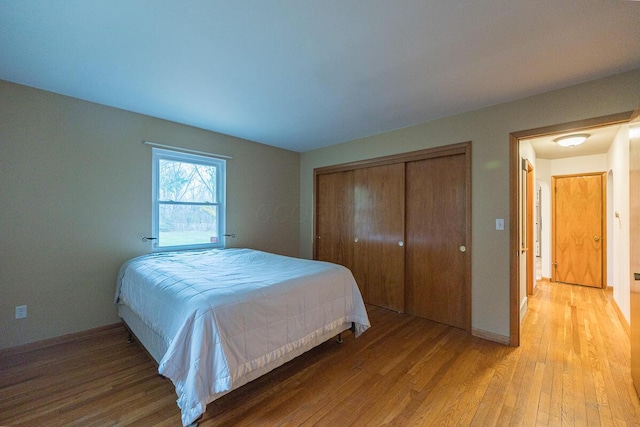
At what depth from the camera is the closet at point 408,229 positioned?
2.89m

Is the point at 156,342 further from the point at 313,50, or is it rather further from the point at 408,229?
the point at 408,229

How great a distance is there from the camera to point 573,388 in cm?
183

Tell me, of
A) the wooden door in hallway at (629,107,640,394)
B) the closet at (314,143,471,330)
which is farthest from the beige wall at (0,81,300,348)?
the wooden door in hallway at (629,107,640,394)

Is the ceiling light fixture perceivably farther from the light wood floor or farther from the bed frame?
the bed frame

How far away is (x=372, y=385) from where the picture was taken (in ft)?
6.18

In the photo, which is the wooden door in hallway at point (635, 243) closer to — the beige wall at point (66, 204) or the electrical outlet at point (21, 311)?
the beige wall at point (66, 204)

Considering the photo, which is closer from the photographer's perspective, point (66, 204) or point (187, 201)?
point (66, 204)

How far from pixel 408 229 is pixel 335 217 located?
1224 millimetres

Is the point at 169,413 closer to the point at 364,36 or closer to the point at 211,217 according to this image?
the point at 211,217

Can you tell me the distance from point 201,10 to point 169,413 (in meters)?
2.38

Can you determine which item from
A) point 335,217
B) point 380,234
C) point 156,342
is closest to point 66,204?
point 156,342

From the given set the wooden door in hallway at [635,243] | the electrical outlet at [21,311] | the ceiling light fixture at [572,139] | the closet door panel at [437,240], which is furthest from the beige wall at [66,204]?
the ceiling light fixture at [572,139]

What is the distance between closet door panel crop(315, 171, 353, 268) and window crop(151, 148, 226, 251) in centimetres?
156

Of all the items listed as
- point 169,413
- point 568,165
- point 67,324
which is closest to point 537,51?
A: point 169,413
